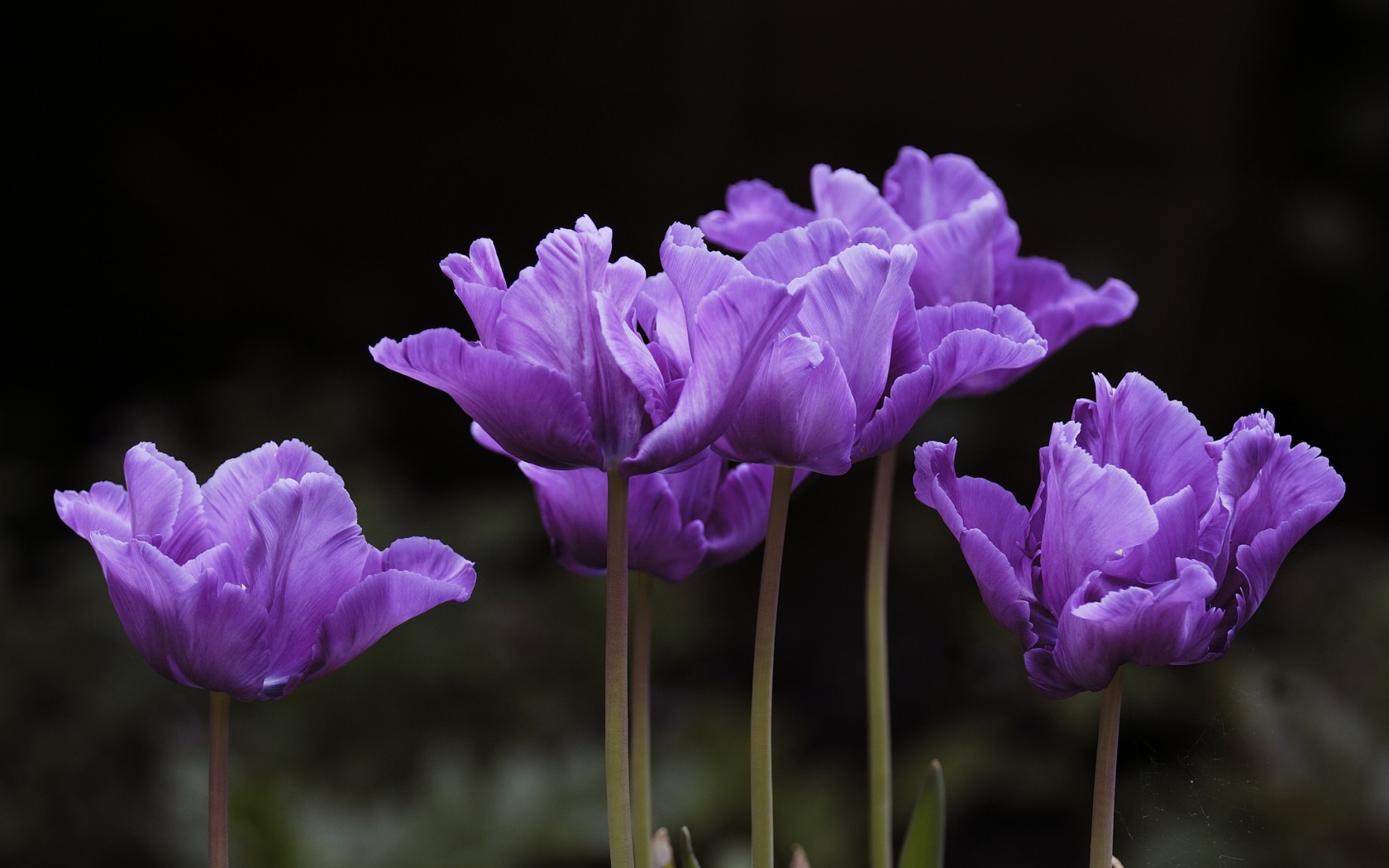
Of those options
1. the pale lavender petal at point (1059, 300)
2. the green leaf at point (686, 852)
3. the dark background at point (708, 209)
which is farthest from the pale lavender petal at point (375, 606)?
the dark background at point (708, 209)

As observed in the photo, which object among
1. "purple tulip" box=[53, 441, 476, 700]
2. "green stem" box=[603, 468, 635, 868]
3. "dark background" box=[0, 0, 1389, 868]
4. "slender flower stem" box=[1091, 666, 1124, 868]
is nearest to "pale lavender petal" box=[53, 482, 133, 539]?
"purple tulip" box=[53, 441, 476, 700]

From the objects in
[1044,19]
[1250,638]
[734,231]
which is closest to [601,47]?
[1044,19]

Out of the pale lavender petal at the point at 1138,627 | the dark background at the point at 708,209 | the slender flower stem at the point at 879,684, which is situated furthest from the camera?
the dark background at the point at 708,209

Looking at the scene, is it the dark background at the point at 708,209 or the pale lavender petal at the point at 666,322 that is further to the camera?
the dark background at the point at 708,209

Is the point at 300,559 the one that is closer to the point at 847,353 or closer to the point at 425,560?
the point at 425,560

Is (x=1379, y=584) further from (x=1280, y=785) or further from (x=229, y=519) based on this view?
(x=229, y=519)

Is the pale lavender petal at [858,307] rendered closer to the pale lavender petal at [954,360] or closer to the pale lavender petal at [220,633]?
the pale lavender petal at [954,360]

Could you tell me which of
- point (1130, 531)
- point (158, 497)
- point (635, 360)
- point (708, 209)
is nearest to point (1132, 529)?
point (1130, 531)
